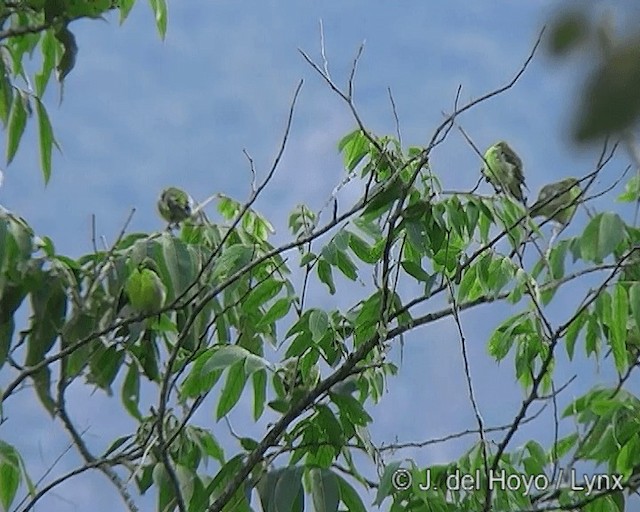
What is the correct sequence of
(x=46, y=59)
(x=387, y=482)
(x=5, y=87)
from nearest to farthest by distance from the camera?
(x=387, y=482), (x=5, y=87), (x=46, y=59)

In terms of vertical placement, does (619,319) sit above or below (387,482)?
above

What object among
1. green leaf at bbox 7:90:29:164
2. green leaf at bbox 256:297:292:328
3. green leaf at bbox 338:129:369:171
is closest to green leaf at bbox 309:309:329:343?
green leaf at bbox 256:297:292:328

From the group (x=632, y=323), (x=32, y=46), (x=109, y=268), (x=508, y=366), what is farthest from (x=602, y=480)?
(x=32, y=46)

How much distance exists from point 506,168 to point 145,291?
14.0 inches

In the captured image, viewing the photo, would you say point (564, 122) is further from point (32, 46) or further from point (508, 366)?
point (508, 366)

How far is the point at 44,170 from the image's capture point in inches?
30.4

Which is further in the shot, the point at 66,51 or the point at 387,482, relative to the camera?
the point at 66,51

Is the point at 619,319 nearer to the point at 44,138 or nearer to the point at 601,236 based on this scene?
the point at 601,236

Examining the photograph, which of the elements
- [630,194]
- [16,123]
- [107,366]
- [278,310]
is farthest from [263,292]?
[630,194]

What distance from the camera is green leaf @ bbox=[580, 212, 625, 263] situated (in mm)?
676

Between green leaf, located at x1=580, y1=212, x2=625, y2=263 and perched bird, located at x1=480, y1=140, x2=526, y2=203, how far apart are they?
152mm

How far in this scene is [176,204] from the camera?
924mm

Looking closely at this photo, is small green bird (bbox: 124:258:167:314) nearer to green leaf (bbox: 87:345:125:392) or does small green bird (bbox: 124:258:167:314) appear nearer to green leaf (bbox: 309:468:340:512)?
green leaf (bbox: 87:345:125:392)

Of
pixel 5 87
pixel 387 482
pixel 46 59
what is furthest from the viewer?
pixel 46 59
